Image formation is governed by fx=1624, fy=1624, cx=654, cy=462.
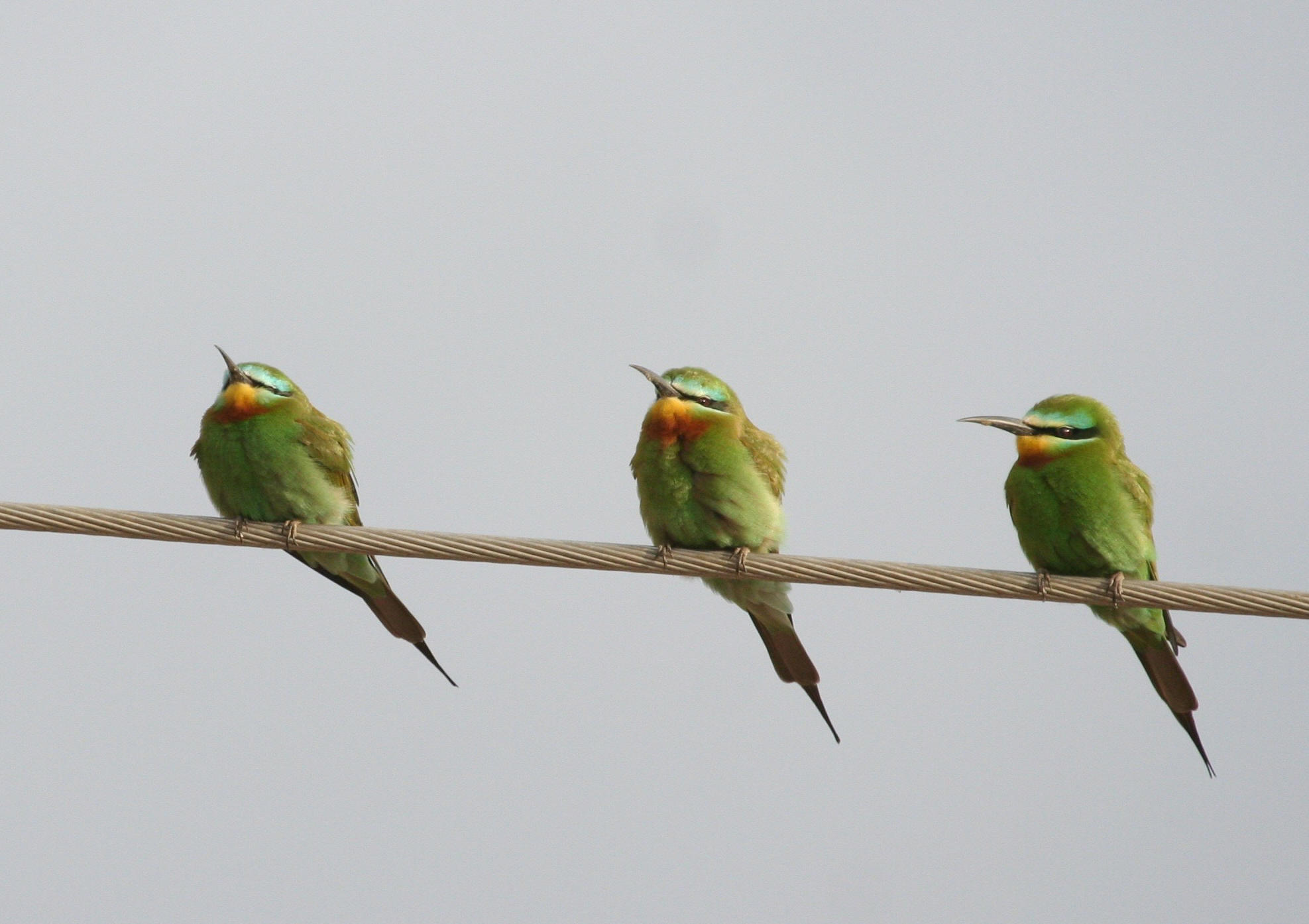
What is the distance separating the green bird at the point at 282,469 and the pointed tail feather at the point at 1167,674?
7.84ft

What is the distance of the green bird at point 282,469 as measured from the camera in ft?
18.7

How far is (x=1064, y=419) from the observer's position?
554 centimetres

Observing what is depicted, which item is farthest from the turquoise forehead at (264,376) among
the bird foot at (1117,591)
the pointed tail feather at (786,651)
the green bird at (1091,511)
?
the bird foot at (1117,591)

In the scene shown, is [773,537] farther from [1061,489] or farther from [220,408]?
[220,408]

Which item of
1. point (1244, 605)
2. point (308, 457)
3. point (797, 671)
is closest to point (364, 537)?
point (308, 457)

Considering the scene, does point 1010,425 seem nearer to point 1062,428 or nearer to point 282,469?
point 1062,428

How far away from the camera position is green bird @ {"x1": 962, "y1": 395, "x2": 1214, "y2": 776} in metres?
5.36

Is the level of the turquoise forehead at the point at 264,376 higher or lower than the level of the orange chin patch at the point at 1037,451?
higher

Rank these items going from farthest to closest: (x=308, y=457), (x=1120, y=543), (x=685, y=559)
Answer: (x=308, y=457), (x=1120, y=543), (x=685, y=559)

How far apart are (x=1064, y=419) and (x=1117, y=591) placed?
1266 millimetres

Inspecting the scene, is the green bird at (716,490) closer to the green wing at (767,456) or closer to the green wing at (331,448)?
the green wing at (767,456)

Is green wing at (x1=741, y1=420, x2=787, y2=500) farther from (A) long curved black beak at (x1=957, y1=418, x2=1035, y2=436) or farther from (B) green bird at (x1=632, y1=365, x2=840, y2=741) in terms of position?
(A) long curved black beak at (x1=957, y1=418, x2=1035, y2=436)

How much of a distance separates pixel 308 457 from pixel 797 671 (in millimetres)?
1896

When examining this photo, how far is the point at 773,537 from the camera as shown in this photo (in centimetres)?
566
